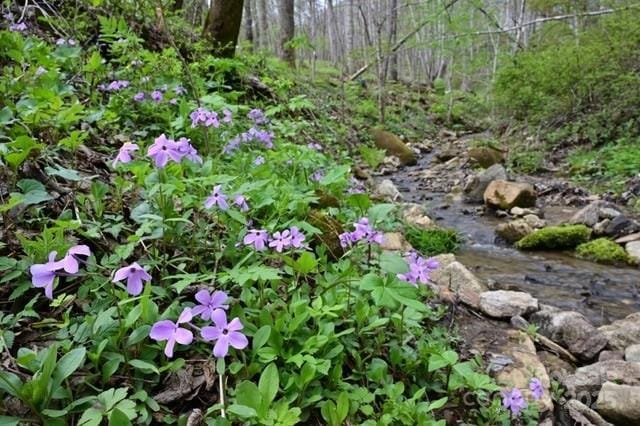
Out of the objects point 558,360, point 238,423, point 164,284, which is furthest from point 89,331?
point 558,360

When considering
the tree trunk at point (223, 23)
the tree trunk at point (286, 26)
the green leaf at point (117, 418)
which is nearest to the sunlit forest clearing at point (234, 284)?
the green leaf at point (117, 418)

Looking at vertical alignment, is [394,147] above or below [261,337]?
below

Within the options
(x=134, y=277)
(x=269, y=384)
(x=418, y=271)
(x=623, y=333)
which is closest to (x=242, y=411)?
(x=269, y=384)

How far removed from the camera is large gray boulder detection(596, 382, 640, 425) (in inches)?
79.7

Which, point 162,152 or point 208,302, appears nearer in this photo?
point 208,302

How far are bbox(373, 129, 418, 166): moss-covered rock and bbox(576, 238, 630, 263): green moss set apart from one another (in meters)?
6.11

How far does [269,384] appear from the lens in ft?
4.23

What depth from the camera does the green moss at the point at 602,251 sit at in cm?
489

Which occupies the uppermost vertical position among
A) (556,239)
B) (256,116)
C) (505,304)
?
(256,116)

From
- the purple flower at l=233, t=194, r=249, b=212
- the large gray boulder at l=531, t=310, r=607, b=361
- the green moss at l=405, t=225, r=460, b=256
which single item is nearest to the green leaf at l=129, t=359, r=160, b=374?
the purple flower at l=233, t=194, r=249, b=212

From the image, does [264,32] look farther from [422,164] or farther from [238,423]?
[238,423]

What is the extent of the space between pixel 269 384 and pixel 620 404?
5.66ft

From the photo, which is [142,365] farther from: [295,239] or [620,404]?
[620,404]

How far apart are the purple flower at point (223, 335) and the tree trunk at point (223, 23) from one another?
5581 mm
